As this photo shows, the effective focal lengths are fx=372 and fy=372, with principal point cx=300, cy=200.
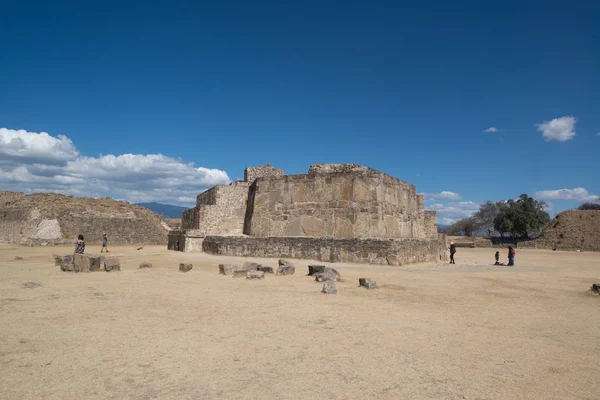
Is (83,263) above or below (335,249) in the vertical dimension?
below

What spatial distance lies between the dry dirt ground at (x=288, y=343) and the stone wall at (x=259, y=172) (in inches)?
440

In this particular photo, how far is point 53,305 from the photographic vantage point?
17.0 ft

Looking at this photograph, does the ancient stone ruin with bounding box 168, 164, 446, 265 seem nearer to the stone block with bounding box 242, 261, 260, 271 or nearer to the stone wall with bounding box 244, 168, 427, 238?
the stone wall with bounding box 244, 168, 427, 238

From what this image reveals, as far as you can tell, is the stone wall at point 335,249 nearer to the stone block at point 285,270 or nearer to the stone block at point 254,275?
the stone block at point 285,270

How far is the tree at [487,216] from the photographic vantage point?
2598 inches

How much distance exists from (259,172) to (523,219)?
48.2 meters

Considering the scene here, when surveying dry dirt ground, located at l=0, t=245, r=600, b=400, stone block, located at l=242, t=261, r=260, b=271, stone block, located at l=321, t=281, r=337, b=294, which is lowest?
dry dirt ground, located at l=0, t=245, r=600, b=400

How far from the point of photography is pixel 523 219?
5259 cm

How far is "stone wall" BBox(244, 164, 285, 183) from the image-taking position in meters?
17.9

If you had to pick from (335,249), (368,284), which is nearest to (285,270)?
(368,284)

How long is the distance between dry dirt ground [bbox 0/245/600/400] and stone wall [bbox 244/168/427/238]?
653cm

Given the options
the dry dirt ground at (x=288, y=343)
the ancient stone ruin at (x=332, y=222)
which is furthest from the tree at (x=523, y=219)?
the dry dirt ground at (x=288, y=343)

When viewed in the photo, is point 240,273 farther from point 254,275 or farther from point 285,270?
point 285,270

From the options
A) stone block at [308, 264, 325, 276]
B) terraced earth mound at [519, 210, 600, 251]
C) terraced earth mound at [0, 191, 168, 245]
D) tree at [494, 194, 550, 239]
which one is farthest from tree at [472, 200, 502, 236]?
stone block at [308, 264, 325, 276]
